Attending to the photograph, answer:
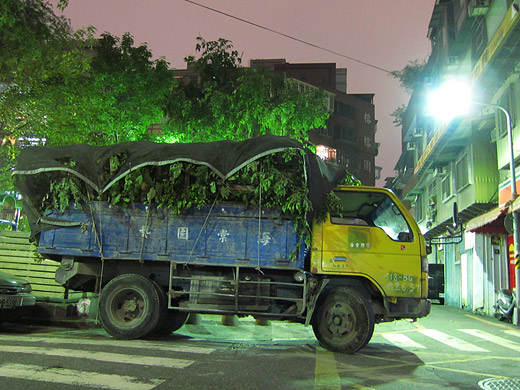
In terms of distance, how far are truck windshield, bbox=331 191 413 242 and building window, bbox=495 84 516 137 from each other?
10104mm

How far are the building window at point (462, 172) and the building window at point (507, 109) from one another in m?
3.80

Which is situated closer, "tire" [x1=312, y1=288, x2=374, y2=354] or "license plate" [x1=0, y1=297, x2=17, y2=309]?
"tire" [x1=312, y1=288, x2=374, y2=354]

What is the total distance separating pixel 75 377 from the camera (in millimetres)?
4781

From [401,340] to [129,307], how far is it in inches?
214

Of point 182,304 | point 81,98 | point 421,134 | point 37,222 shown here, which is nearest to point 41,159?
point 37,222

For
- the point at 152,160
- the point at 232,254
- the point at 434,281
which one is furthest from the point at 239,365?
the point at 434,281

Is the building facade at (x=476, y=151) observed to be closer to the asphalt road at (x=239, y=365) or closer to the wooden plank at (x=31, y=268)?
the asphalt road at (x=239, y=365)

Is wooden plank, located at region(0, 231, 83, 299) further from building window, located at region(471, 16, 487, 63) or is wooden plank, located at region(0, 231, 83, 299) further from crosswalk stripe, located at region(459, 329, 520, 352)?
building window, located at region(471, 16, 487, 63)

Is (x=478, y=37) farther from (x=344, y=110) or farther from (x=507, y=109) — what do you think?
(x=344, y=110)

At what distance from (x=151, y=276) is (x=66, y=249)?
147 centimetres

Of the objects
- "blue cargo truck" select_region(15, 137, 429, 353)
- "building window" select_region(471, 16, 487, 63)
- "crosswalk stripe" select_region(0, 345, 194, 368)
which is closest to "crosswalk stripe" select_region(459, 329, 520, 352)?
"blue cargo truck" select_region(15, 137, 429, 353)

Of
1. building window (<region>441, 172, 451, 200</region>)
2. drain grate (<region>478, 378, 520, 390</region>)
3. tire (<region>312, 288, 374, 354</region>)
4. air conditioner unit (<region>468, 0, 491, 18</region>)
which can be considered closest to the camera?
drain grate (<region>478, 378, 520, 390</region>)

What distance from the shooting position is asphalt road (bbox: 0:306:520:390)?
4.79 meters

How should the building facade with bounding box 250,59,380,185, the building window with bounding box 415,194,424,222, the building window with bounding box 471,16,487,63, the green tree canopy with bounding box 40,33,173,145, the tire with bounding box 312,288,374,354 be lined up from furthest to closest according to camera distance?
the building facade with bounding box 250,59,380,185 < the building window with bounding box 415,194,424,222 < the building window with bounding box 471,16,487,63 < the green tree canopy with bounding box 40,33,173,145 < the tire with bounding box 312,288,374,354
